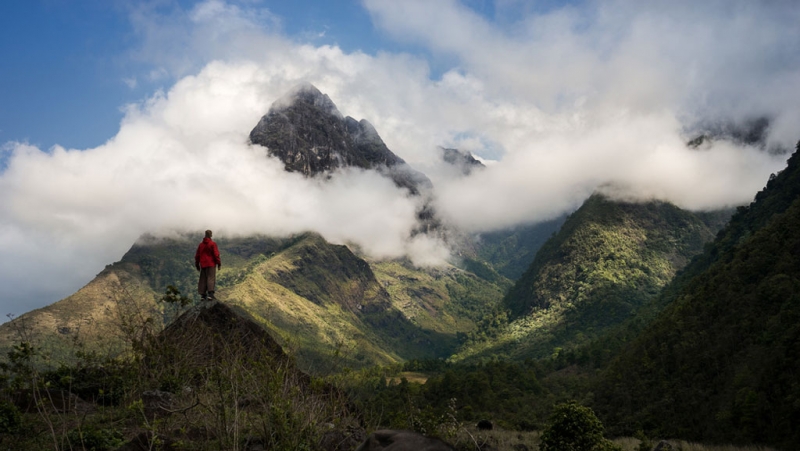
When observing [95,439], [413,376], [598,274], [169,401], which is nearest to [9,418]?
[95,439]

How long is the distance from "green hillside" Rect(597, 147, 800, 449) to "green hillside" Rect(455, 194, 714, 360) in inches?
3120

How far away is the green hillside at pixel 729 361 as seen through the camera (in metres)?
36.2

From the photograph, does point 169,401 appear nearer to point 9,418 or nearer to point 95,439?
point 95,439

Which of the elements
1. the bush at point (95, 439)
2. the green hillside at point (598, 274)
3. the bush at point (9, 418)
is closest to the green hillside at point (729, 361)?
the bush at point (95, 439)

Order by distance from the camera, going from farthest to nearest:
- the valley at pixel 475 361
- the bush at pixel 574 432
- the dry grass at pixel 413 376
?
the dry grass at pixel 413 376 < the bush at pixel 574 432 < the valley at pixel 475 361

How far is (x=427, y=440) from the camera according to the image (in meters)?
5.19

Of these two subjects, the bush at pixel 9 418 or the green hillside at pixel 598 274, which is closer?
the bush at pixel 9 418

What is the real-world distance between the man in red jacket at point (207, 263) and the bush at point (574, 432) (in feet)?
36.5

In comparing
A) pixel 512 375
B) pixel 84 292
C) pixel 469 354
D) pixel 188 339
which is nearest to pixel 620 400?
pixel 512 375

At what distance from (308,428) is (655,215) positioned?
8259 inches

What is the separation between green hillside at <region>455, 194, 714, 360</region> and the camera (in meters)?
149

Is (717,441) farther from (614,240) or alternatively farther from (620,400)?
(614,240)

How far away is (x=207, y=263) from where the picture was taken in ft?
48.0

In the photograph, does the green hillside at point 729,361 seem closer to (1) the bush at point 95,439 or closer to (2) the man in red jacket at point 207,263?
(2) the man in red jacket at point 207,263
